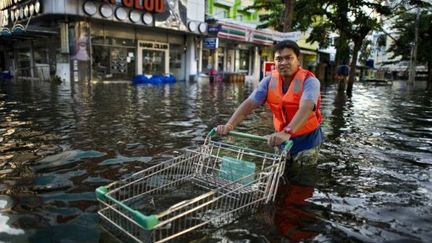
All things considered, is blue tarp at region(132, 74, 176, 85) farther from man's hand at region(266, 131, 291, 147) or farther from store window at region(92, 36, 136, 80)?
man's hand at region(266, 131, 291, 147)

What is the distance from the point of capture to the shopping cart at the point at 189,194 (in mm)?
2803

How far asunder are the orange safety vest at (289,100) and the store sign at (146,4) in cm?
2308

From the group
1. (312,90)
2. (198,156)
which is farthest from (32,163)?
(312,90)

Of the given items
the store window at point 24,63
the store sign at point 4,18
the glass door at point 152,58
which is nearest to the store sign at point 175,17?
the glass door at point 152,58

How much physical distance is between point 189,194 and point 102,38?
85.0 ft

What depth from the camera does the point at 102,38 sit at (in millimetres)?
→ 27953

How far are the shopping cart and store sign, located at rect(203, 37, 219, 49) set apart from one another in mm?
30006

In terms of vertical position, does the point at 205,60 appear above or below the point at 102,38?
below

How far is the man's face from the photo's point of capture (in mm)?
4195

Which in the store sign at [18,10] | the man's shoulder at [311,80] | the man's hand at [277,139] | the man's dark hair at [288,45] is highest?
the store sign at [18,10]

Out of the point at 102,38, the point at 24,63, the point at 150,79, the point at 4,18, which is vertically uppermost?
the point at 4,18

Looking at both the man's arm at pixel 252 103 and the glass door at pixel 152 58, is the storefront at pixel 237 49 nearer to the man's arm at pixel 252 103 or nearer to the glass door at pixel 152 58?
the glass door at pixel 152 58

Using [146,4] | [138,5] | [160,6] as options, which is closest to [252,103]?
[138,5]

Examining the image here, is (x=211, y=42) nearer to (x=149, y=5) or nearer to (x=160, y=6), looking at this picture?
(x=160, y=6)
